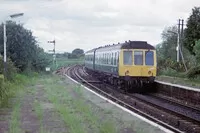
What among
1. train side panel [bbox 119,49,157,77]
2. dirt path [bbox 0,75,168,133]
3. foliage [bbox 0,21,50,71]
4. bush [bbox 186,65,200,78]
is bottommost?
dirt path [bbox 0,75,168,133]

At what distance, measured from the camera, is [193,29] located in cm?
4141

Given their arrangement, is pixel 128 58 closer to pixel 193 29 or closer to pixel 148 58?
pixel 148 58

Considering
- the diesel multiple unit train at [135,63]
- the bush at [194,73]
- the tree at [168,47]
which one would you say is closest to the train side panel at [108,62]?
the diesel multiple unit train at [135,63]

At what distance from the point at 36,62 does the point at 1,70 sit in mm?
17977

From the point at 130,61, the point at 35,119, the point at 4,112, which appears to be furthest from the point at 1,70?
the point at 35,119

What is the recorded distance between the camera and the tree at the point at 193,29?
1610 inches

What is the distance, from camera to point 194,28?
41.3 meters

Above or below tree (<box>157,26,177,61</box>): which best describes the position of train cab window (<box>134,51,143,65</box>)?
below

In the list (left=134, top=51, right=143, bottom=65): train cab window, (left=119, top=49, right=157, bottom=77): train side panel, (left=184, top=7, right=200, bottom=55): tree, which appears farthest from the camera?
(left=184, top=7, right=200, bottom=55): tree

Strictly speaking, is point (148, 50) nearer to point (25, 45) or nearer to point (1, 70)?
point (1, 70)

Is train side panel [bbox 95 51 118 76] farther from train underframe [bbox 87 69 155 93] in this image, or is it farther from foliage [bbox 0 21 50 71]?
foliage [bbox 0 21 50 71]

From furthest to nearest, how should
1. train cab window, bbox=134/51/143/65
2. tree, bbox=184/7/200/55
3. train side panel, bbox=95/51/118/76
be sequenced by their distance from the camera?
tree, bbox=184/7/200/55
train side panel, bbox=95/51/118/76
train cab window, bbox=134/51/143/65

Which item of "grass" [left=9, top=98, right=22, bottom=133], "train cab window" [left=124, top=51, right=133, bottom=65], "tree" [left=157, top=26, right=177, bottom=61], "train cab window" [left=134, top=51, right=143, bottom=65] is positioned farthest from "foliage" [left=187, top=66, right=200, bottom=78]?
"tree" [left=157, top=26, right=177, bottom=61]

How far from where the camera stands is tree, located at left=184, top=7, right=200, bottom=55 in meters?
40.9
